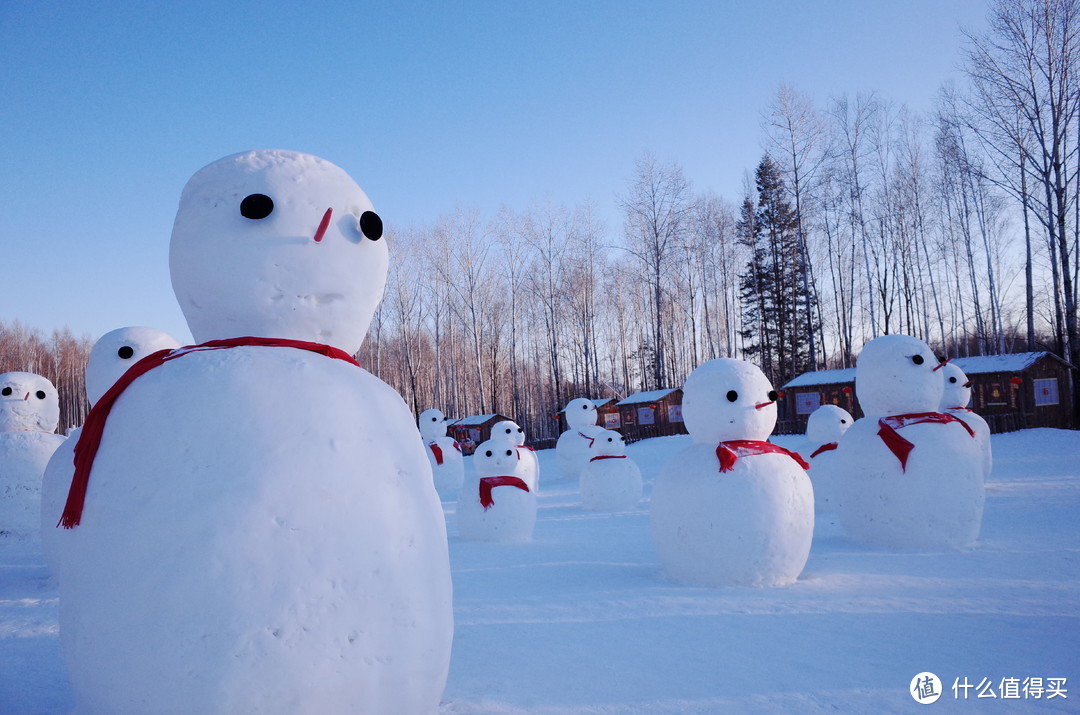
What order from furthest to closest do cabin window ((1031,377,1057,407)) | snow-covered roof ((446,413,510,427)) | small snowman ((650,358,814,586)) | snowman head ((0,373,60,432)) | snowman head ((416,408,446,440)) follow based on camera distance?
snow-covered roof ((446,413,510,427)) → cabin window ((1031,377,1057,407)) → snowman head ((416,408,446,440)) → snowman head ((0,373,60,432)) → small snowman ((650,358,814,586))

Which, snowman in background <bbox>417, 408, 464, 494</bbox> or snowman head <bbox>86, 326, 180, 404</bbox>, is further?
snowman in background <bbox>417, 408, 464, 494</bbox>

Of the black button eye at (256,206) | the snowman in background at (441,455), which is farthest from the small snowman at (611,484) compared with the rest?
the black button eye at (256,206)

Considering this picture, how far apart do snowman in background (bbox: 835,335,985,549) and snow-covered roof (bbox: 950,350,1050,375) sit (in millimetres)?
12159

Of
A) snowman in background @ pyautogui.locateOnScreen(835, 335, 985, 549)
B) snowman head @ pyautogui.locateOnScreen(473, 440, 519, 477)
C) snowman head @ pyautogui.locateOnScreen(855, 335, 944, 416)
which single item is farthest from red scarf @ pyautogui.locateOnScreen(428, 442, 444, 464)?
snowman head @ pyautogui.locateOnScreen(855, 335, 944, 416)

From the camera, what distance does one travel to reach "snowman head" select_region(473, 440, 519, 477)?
9328mm

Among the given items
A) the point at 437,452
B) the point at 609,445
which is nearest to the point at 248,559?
the point at 609,445

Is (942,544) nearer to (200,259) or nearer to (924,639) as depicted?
(924,639)

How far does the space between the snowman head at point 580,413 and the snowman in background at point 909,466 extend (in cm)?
946

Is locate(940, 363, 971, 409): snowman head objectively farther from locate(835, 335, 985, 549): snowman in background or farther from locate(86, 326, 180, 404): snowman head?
locate(86, 326, 180, 404): snowman head

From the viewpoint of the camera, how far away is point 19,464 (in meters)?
7.82

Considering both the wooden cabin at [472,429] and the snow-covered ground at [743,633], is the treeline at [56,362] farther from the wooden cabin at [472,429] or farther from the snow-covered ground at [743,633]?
the snow-covered ground at [743,633]

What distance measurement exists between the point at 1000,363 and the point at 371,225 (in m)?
20.4

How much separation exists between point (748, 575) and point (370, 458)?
4046mm

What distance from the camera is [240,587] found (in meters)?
2.16
